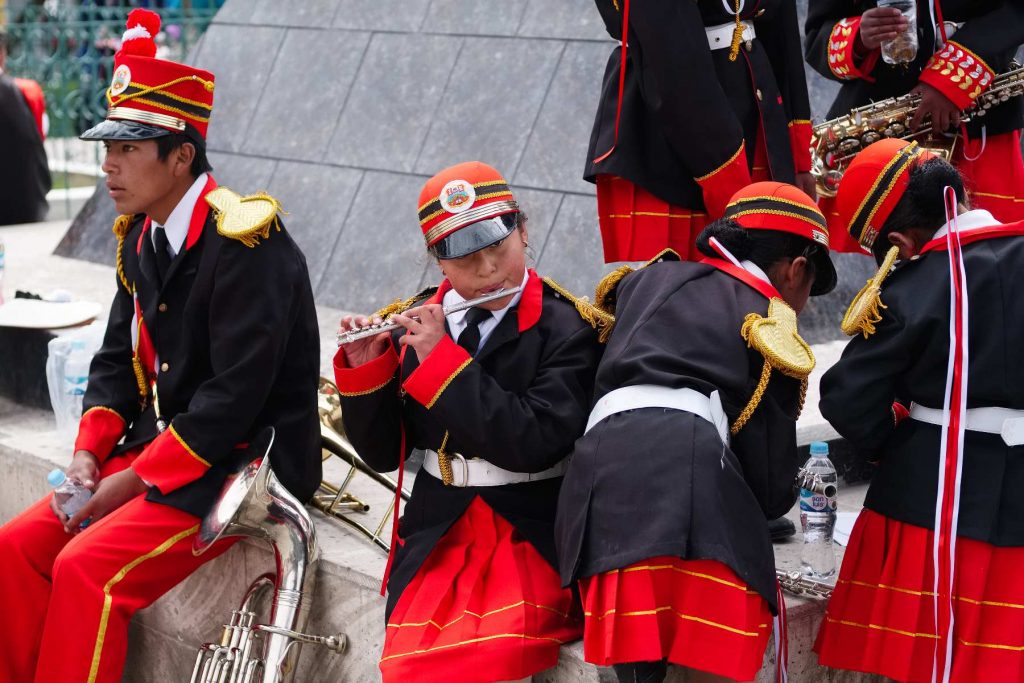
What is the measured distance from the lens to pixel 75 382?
564 cm

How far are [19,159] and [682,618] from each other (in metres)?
8.47

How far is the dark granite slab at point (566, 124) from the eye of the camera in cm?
691

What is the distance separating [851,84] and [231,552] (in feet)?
8.19

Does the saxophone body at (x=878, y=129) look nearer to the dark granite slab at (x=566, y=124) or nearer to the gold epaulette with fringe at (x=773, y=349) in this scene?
the gold epaulette with fringe at (x=773, y=349)

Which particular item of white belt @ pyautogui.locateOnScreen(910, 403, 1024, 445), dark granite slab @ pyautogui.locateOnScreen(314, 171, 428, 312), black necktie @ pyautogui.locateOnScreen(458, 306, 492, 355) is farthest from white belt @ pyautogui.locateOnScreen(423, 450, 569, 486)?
dark granite slab @ pyautogui.locateOnScreen(314, 171, 428, 312)

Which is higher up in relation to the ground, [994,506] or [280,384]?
[994,506]

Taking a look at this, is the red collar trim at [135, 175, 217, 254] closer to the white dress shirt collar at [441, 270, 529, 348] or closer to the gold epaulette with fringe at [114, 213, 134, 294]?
the gold epaulette with fringe at [114, 213, 134, 294]

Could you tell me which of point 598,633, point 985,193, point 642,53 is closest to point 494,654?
point 598,633

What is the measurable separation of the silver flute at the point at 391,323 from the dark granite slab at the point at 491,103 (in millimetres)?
3512

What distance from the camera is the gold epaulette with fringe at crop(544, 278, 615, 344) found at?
3754 millimetres

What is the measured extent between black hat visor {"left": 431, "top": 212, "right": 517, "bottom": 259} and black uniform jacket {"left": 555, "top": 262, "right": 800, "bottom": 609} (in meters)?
0.37

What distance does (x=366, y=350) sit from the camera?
3.74 meters

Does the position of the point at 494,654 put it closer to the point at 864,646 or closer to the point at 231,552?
the point at 864,646

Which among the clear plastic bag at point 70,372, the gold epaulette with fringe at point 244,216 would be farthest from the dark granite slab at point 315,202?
the gold epaulette with fringe at point 244,216
